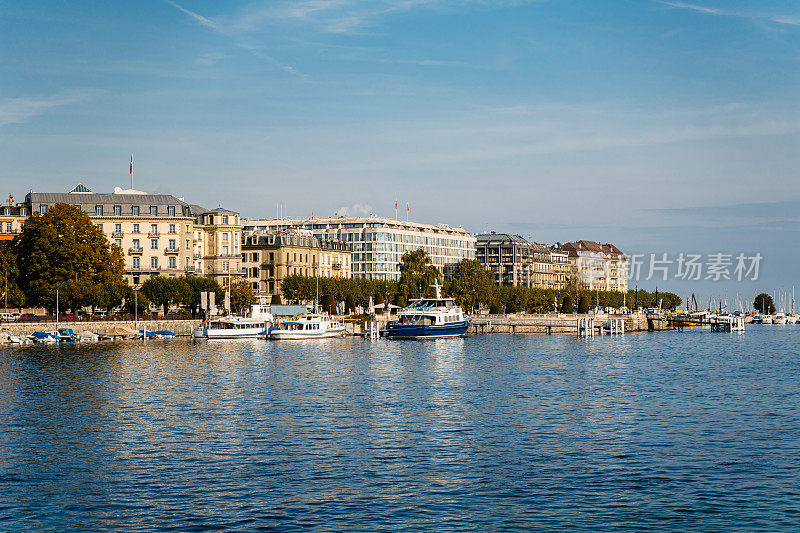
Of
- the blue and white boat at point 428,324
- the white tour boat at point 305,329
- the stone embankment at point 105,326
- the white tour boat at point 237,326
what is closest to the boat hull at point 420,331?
the blue and white boat at point 428,324

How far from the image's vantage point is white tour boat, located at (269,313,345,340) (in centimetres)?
13912

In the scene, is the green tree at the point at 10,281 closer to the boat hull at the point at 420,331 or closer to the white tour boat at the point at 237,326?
the white tour boat at the point at 237,326

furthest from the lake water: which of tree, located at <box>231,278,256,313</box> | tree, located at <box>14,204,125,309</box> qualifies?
tree, located at <box>231,278,256,313</box>

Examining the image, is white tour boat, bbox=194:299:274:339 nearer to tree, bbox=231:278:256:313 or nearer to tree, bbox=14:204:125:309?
tree, bbox=231:278:256:313

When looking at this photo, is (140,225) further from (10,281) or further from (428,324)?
(428,324)

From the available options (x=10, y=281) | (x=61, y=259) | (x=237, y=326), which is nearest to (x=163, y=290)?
(x=237, y=326)

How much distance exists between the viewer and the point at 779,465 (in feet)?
132

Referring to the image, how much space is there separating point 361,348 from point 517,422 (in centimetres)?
6908

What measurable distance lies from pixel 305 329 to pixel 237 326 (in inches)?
391

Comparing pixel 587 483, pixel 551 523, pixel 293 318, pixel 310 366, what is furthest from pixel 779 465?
pixel 293 318

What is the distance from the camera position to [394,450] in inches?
1710

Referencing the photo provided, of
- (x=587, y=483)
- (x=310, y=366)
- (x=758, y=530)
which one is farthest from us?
A: (x=310, y=366)

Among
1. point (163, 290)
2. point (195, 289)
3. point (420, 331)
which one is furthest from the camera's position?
point (195, 289)

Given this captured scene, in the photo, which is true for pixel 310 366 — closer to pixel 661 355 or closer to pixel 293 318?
pixel 661 355
